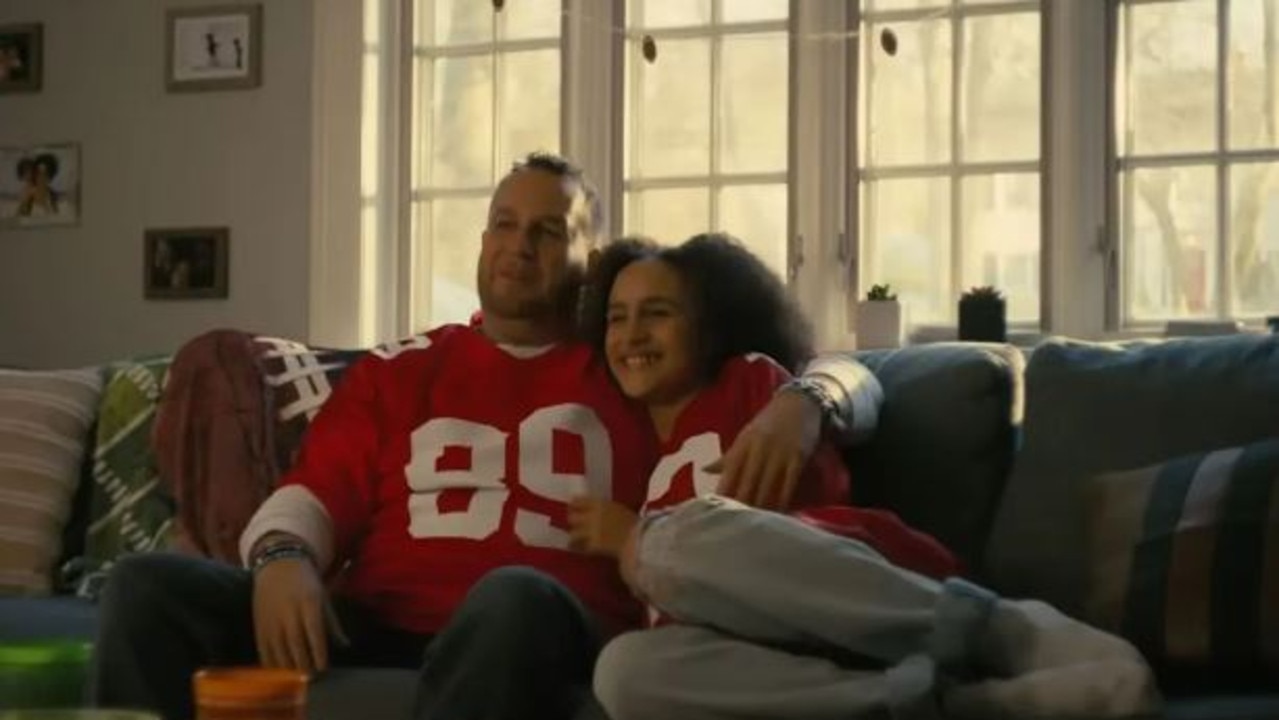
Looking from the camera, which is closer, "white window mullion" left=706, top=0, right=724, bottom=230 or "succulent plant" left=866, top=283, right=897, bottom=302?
"succulent plant" left=866, top=283, right=897, bottom=302

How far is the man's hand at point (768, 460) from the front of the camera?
6.87ft

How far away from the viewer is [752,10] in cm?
398

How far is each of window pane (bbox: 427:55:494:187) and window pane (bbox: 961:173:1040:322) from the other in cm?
112

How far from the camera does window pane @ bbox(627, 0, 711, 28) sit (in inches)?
159

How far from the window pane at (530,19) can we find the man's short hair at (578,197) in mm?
1635

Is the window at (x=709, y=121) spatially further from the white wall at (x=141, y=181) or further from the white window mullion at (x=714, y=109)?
the white wall at (x=141, y=181)

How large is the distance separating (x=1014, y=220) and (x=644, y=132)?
0.85 m

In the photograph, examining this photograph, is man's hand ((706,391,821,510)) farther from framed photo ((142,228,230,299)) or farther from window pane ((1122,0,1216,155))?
framed photo ((142,228,230,299))

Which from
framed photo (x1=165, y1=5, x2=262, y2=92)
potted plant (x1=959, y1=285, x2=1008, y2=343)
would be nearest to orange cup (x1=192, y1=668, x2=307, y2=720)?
potted plant (x1=959, y1=285, x2=1008, y2=343)

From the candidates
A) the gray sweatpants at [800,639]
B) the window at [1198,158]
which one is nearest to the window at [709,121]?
the window at [1198,158]

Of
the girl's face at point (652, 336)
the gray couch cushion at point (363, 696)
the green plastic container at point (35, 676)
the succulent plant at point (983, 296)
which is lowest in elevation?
the gray couch cushion at point (363, 696)

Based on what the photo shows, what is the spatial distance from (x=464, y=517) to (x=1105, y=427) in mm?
818

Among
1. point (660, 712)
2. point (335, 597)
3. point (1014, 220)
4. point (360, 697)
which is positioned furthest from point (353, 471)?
point (1014, 220)

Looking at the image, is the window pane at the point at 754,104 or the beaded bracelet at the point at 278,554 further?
the window pane at the point at 754,104
